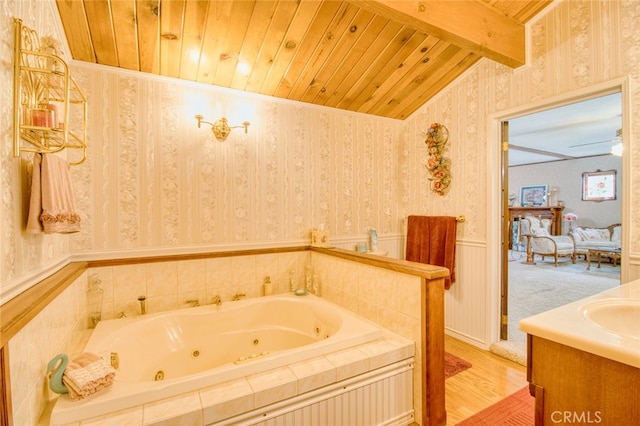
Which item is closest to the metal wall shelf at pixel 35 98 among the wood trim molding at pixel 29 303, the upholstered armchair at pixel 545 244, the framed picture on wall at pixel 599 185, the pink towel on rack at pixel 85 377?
the wood trim molding at pixel 29 303

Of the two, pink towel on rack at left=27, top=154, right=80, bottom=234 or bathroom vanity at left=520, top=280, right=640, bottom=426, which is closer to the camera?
bathroom vanity at left=520, top=280, right=640, bottom=426

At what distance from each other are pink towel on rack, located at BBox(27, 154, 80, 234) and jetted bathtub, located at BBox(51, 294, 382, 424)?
0.71m

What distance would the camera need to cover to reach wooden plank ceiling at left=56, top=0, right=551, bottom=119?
1.77 metres

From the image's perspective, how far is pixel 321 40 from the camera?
2137 mm

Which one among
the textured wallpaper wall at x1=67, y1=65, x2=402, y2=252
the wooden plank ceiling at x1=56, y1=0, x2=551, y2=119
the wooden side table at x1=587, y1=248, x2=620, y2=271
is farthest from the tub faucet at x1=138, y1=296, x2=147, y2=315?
the wooden side table at x1=587, y1=248, x2=620, y2=271

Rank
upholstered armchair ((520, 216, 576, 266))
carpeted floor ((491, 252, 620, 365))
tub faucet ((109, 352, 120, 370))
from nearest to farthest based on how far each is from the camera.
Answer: tub faucet ((109, 352, 120, 370)), carpeted floor ((491, 252, 620, 365)), upholstered armchair ((520, 216, 576, 266))

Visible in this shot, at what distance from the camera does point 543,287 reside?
434 cm

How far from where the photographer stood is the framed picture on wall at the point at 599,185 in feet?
21.1

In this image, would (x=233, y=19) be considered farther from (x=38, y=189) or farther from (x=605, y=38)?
(x=605, y=38)

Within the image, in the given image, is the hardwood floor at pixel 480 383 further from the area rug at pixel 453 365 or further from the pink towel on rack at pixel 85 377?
the pink towel on rack at pixel 85 377

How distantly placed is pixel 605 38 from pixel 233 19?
243 cm

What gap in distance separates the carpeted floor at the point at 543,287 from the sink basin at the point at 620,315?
Result: 1.43 m

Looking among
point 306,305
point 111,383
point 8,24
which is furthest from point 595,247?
point 8,24

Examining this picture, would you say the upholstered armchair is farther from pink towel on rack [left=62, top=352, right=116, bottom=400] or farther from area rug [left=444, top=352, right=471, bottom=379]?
pink towel on rack [left=62, top=352, right=116, bottom=400]
